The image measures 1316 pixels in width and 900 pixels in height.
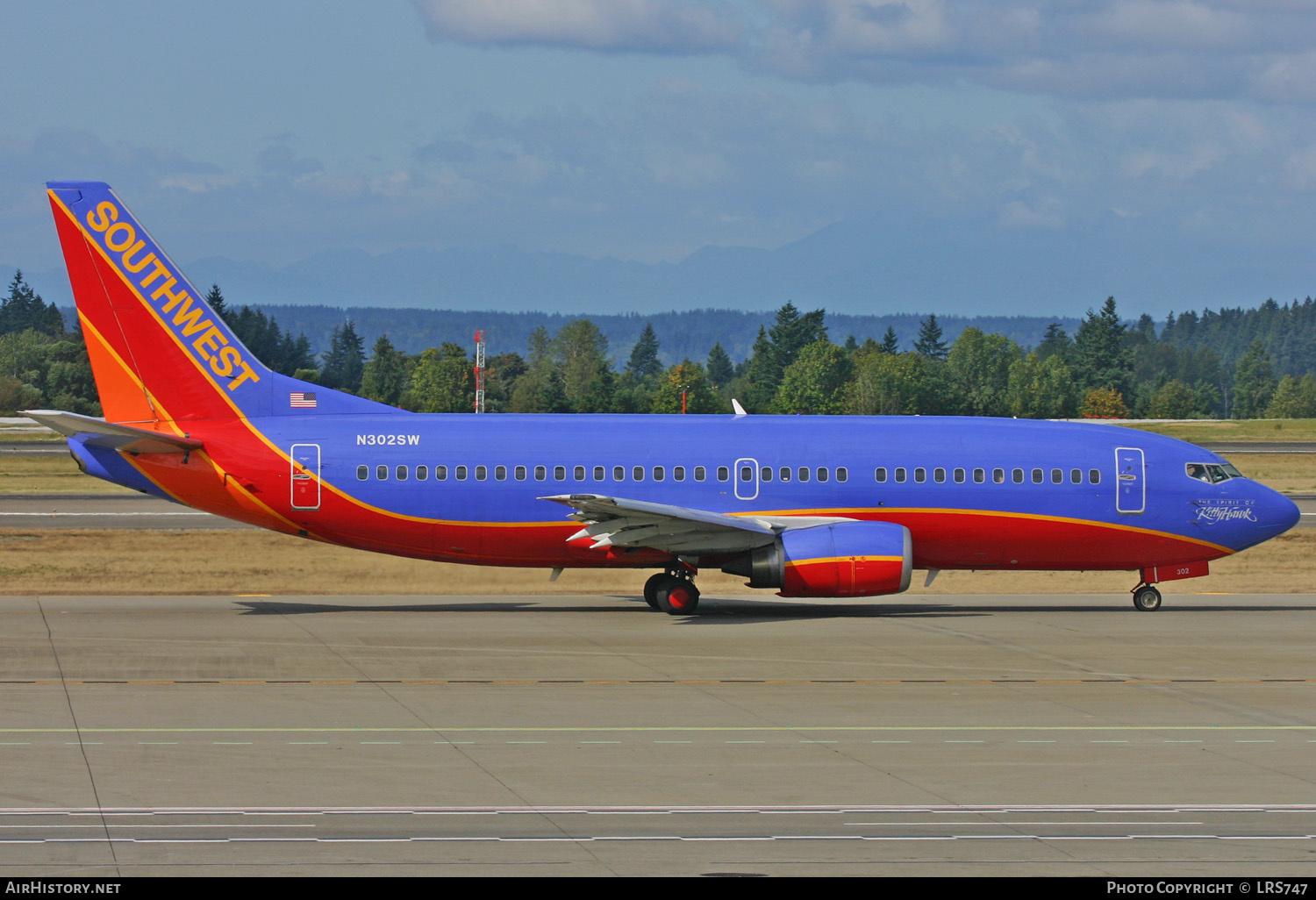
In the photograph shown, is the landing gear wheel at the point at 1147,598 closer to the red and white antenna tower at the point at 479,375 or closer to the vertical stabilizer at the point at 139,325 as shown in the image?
the vertical stabilizer at the point at 139,325

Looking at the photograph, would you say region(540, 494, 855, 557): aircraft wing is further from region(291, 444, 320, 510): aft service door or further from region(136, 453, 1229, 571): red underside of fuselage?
region(291, 444, 320, 510): aft service door

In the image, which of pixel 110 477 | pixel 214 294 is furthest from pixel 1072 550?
pixel 214 294

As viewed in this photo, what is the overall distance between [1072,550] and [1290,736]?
43.0 feet

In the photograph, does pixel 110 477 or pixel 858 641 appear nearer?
pixel 858 641

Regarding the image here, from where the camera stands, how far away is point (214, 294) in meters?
196

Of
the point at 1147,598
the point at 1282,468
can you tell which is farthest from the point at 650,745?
the point at 1282,468

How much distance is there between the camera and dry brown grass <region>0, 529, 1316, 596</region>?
34594 mm

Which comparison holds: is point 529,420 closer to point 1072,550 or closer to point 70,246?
point 70,246

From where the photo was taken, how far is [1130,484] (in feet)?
102

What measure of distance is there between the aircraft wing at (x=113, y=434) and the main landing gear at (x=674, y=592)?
391 inches

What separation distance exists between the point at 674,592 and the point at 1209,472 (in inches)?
481

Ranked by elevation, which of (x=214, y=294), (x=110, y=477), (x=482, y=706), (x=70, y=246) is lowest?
(x=482, y=706)

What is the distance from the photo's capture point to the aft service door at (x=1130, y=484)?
31.2 m

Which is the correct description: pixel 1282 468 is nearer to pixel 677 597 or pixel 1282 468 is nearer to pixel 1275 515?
pixel 1275 515
